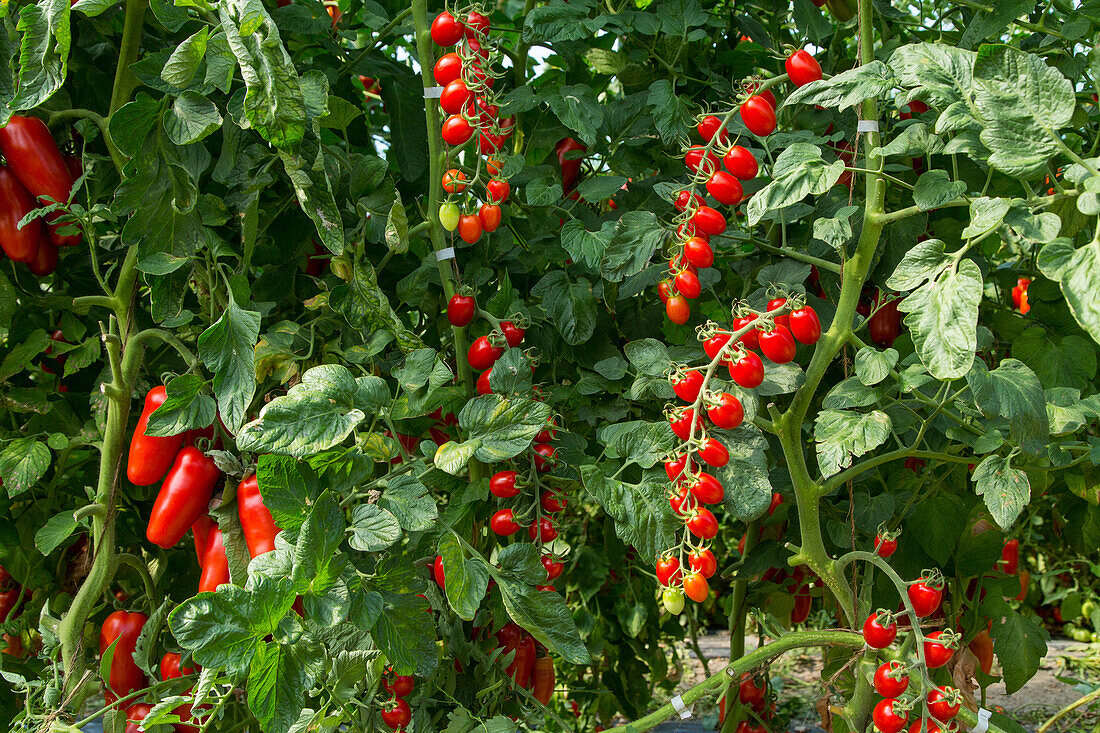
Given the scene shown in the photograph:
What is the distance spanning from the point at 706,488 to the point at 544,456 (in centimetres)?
22

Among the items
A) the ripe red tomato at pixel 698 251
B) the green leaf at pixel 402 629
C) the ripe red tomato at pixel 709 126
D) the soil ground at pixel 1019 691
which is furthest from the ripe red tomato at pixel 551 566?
the soil ground at pixel 1019 691

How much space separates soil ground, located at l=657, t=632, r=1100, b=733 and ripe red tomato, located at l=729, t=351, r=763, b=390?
1.42m

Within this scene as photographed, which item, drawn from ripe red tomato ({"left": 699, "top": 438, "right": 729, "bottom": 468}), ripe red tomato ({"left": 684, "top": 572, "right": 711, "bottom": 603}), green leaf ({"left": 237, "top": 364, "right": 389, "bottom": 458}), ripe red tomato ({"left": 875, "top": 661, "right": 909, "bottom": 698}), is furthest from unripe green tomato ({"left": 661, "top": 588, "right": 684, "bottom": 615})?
green leaf ({"left": 237, "top": 364, "right": 389, "bottom": 458})

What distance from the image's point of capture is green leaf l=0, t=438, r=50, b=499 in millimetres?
972

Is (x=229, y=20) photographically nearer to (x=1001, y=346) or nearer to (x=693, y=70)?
(x=693, y=70)

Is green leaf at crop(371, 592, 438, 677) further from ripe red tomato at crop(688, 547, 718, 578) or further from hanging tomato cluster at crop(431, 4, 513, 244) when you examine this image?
hanging tomato cluster at crop(431, 4, 513, 244)

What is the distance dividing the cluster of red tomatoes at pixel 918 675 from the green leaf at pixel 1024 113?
0.46m

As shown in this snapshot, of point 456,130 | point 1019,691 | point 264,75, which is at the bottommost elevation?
point 1019,691

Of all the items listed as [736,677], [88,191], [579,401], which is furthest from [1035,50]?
[88,191]

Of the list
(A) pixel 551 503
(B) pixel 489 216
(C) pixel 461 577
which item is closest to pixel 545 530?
(A) pixel 551 503

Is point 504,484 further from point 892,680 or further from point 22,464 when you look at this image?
point 22,464

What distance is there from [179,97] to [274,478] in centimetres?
38

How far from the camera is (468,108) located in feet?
2.94

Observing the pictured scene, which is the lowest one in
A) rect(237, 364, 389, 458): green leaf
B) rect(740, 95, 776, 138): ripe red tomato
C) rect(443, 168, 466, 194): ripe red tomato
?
rect(237, 364, 389, 458): green leaf
